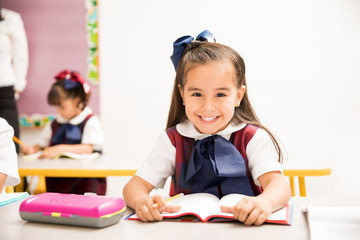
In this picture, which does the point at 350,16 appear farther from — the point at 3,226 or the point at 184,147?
the point at 3,226

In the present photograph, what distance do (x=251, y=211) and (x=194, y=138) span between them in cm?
42

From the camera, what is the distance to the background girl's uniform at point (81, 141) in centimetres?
256

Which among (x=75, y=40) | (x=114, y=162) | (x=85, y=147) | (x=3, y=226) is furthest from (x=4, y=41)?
(x=3, y=226)

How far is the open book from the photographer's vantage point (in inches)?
32.9

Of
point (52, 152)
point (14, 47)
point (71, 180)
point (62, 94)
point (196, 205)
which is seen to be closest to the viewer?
point (196, 205)

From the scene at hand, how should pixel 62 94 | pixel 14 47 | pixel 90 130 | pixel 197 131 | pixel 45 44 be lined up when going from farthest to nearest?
pixel 45 44, pixel 14 47, pixel 62 94, pixel 90 130, pixel 197 131

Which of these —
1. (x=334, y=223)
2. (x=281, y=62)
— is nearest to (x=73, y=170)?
(x=334, y=223)

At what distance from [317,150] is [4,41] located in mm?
2566

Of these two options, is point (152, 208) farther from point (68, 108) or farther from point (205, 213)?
point (68, 108)

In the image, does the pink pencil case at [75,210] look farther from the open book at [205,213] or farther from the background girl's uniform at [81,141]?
the background girl's uniform at [81,141]

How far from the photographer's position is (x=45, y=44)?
136 inches

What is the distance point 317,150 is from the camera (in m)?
2.82

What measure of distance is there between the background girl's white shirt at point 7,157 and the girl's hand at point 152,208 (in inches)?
15.8

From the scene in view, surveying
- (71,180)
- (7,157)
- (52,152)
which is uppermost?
(7,157)
